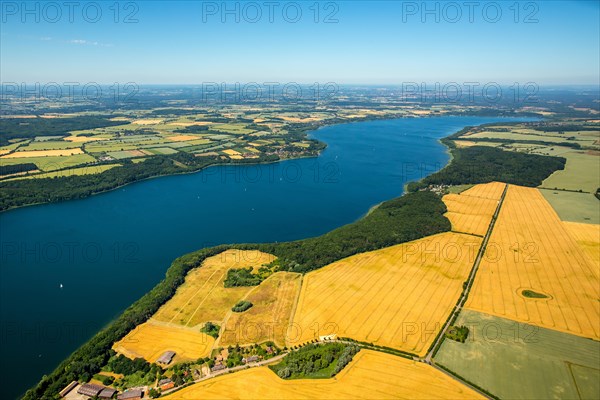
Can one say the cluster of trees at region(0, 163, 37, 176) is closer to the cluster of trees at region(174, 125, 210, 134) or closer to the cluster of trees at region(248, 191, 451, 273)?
the cluster of trees at region(174, 125, 210, 134)

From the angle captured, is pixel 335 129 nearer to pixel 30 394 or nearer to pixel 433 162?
pixel 433 162

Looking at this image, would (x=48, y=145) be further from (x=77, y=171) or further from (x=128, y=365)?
(x=128, y=365)

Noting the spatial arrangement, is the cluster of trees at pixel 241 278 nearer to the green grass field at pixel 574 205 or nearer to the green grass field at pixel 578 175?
the green grass field at pixel 574 205

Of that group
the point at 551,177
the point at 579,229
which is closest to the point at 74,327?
the point at 579,229

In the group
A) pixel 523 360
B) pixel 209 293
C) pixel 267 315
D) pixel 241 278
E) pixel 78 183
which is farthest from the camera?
pixel 78 183

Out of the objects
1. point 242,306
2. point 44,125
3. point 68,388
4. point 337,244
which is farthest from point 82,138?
point 68,388

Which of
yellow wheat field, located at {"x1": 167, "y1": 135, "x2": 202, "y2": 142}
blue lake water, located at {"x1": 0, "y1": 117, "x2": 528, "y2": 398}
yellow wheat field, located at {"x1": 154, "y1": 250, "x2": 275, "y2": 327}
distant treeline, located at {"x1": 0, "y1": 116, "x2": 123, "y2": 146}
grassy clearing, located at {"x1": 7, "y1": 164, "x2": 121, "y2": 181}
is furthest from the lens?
distant treeline, located at {"x1": 0, "y1": 116, "x2": 123, "y2": 146}

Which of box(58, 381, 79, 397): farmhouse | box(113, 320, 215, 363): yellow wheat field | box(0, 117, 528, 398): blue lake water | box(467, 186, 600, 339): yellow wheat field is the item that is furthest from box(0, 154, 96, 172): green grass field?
box(467, 186, 600, 339): yellow wheat field
